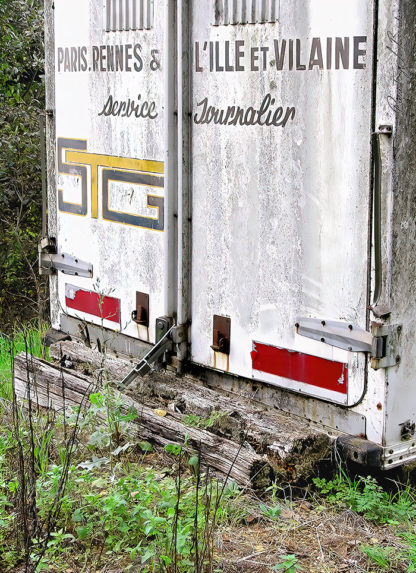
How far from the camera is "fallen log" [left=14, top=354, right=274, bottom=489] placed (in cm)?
405

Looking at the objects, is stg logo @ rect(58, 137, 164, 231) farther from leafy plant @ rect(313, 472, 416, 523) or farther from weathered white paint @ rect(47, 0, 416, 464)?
leafy plant @ rect(313, 472, 416, 523)

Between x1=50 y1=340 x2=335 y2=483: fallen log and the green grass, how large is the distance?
2.06ft

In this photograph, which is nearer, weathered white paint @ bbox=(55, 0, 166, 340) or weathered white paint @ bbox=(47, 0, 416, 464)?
weathered white paint @ bbox=(47, 0, 416, 464)

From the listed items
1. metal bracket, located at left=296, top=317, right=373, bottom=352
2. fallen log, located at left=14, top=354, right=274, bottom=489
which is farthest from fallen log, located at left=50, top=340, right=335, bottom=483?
metal bracket, located at left=296, top=317, right=373, bottom=352

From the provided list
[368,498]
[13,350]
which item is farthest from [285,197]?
[13,350]

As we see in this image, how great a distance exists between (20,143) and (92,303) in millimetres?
3142

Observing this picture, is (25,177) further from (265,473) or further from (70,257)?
(265,473)

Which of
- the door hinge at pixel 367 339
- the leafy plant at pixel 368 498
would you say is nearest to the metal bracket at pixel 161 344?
the door hinge at pixel 367 339

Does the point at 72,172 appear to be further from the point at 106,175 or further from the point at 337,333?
the point at 337,333

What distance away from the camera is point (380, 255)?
3.79 meters

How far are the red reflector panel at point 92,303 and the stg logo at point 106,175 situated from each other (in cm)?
45

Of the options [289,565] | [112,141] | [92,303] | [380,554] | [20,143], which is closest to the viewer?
[289,565]

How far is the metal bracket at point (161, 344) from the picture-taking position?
4.76 meters

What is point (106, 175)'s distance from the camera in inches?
205
